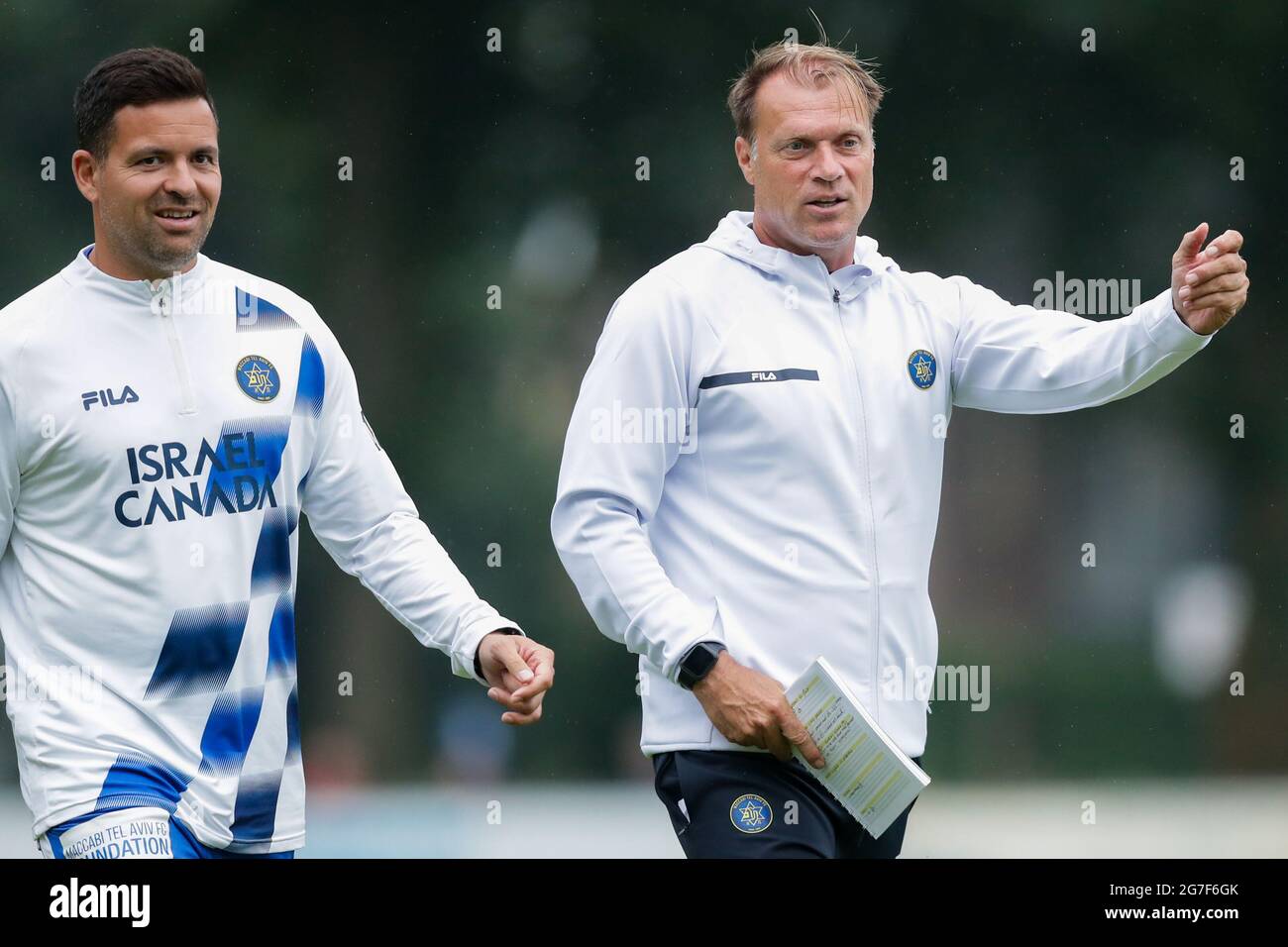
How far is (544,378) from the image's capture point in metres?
9.05

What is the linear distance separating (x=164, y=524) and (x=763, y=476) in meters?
1.22

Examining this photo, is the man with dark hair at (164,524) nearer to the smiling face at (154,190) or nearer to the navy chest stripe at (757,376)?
the smiling face at (154,190)

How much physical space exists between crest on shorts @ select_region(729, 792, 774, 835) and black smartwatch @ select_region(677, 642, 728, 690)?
28cm

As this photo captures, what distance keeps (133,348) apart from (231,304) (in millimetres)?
260

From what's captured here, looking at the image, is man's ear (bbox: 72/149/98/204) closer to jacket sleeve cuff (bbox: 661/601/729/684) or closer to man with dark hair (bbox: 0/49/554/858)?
man with dark hair (bbox: 0/49/554/858)

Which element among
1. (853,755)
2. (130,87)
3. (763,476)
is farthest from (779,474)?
(130,87)

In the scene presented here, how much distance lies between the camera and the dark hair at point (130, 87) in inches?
161

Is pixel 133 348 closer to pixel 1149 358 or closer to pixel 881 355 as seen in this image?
pixel 881 355

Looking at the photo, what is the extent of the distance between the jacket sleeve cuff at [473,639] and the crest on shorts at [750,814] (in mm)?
567

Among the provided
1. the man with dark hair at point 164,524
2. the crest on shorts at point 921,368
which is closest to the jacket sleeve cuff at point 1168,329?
the crest on shorts at point 921,368

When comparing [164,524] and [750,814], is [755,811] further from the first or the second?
[164,524]

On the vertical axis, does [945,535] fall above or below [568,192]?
below

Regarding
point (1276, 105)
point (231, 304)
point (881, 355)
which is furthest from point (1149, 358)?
point (1276, 105)

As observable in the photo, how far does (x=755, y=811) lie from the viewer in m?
4.05
